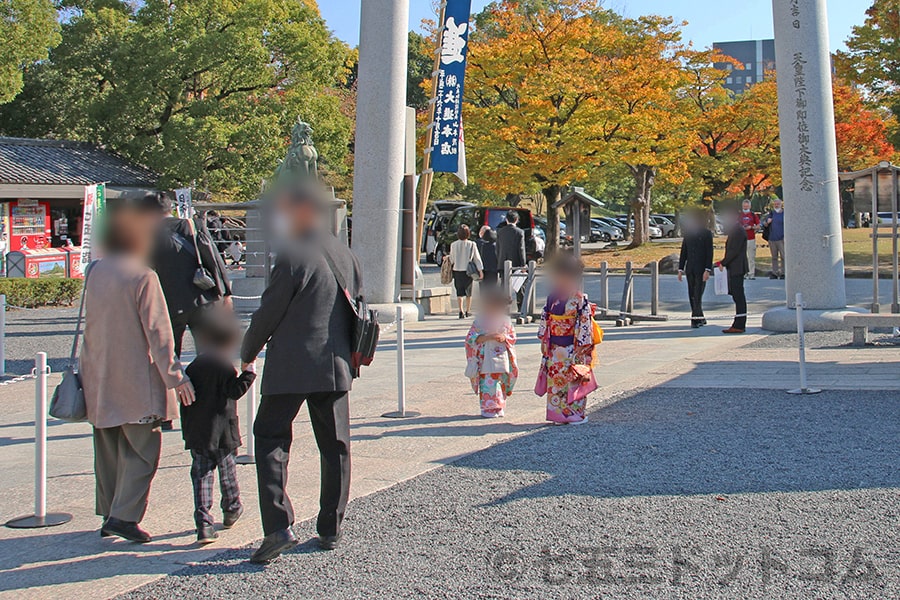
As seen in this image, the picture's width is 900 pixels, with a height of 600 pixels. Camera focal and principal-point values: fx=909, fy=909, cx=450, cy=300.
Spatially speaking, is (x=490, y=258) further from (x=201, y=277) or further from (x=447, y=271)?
(x=201, y=277)

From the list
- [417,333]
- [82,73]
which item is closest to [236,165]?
[82,73]

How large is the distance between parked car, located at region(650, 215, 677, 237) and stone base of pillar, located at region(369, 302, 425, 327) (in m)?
41.0

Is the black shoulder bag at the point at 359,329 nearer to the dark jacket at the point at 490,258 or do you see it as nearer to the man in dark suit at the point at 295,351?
the man in dark suit at the point at 295,351

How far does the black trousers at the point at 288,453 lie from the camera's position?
176 inches

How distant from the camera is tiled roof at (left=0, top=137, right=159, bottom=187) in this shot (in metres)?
30.4

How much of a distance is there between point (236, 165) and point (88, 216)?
12.7 metres

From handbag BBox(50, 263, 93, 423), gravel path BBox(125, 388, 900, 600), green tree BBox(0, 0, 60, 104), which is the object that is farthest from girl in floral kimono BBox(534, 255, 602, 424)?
green tree BBox(0, 0, 60, 104)

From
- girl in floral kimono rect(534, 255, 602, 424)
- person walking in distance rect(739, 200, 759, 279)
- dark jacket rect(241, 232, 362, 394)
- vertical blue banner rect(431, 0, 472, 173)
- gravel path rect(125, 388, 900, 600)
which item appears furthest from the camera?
person walking in distance rect(739, 200, 759, 279)

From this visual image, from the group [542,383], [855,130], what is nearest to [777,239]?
[542,383]

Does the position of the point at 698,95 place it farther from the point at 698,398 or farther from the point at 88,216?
the point at 698,398

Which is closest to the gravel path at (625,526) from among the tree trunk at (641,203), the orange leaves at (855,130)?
the tree trunk at (641,203)

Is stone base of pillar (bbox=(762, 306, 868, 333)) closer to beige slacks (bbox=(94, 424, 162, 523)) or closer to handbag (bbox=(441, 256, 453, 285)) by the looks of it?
A: handbag (bbox=(441, 256, 453, 285))

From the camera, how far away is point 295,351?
4457 mm

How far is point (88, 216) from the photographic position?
19.1 m
